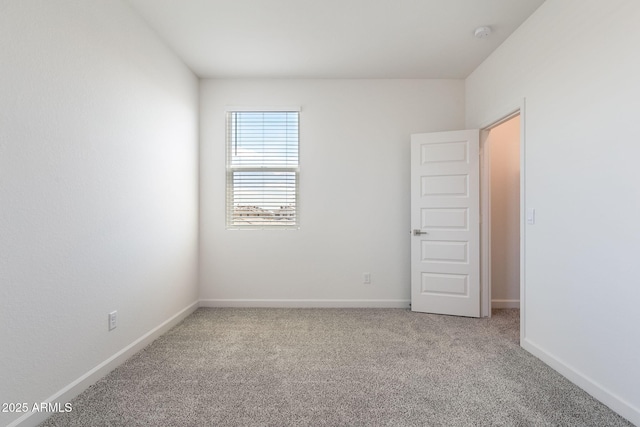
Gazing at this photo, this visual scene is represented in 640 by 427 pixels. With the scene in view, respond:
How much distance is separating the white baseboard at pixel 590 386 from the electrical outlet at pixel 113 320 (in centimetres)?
Answer: 315

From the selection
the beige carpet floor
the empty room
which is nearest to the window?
the empty room

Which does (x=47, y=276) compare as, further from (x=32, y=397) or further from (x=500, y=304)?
(x=500, y=304)

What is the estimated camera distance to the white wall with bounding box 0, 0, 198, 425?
1.43 meters

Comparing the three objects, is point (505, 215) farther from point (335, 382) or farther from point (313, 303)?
point (335, 382)

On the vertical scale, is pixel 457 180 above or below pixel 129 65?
below

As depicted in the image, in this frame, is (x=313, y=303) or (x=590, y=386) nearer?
(x=590, y=386)

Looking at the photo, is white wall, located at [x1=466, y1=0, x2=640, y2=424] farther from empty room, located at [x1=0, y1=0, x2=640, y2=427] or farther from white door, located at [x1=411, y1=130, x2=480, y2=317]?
white door, located at [x1=411, y1=130, x2=480, y2=317]

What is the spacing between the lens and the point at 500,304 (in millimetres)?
3518

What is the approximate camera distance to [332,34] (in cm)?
264

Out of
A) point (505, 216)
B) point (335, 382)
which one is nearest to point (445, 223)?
point (505, 216)

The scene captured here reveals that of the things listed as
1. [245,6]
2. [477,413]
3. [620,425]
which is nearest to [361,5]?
[245,6]

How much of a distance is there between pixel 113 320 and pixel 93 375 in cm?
34

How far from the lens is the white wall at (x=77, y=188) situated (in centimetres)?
143

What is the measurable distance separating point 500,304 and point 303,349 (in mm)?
2552
